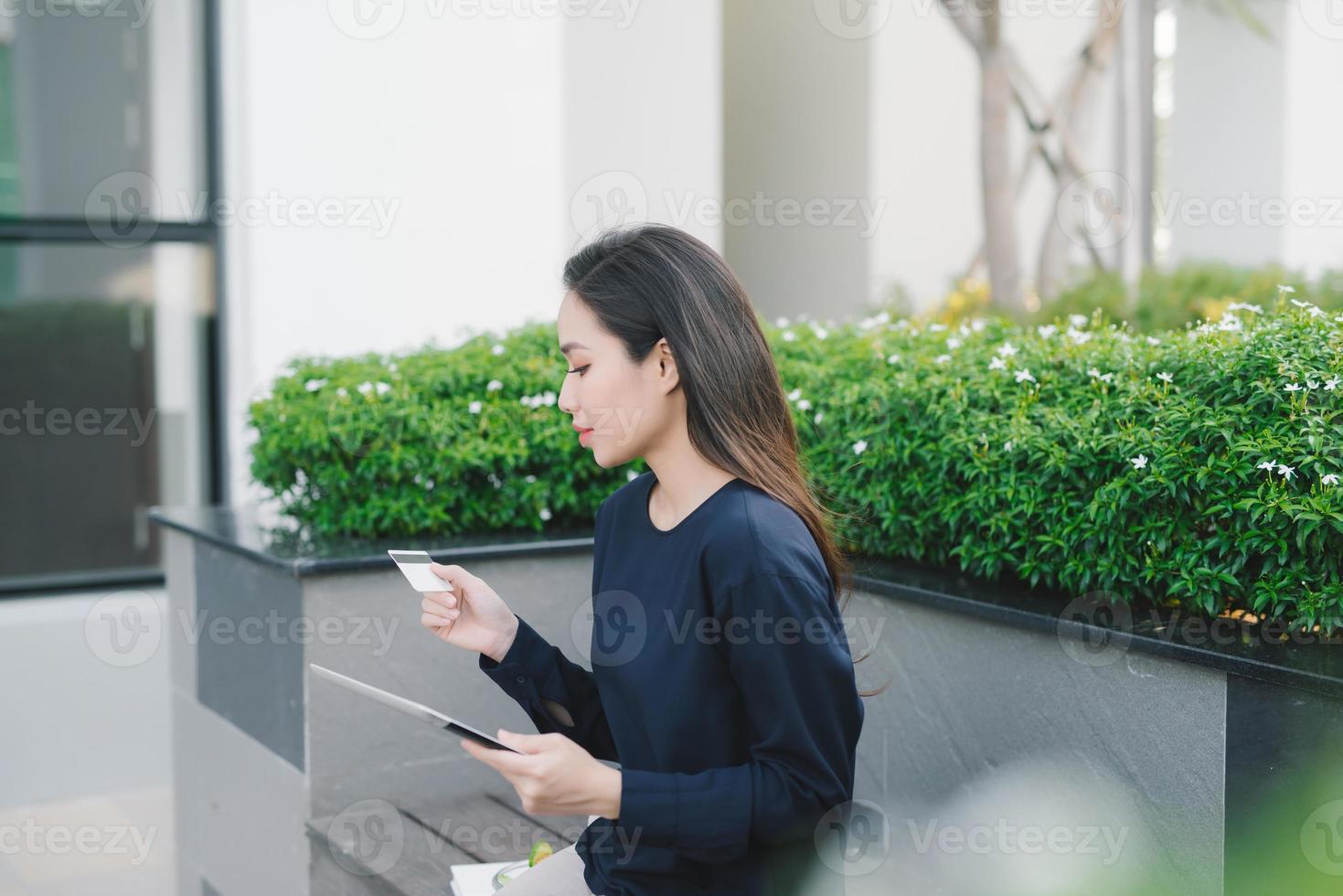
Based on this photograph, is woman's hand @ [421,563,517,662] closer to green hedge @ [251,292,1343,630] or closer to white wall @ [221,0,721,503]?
green hedge @ [251,292,1343,630]

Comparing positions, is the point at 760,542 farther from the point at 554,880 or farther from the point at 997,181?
the point at 997,181

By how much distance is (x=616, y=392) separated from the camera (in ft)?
6.39

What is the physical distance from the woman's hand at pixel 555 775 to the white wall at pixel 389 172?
342 centimetres

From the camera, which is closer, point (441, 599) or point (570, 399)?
point (570, 399)

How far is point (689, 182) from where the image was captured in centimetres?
646

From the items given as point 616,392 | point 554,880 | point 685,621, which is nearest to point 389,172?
point 616,392

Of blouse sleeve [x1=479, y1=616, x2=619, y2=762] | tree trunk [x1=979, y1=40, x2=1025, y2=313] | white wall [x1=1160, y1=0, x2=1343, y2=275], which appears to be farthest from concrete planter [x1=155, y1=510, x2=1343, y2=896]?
white wall [x1=1160, y1=0, x2=1343, y2=275]

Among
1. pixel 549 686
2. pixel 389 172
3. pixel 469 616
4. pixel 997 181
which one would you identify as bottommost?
pixel 549 686

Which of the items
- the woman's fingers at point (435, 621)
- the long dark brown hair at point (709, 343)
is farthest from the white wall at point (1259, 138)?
the woman's fingers at point (435, 621)

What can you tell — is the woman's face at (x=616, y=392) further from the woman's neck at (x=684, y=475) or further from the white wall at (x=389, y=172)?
the white wall at (x=389, y=172)

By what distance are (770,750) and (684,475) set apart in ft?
1.43

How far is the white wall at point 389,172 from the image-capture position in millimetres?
5145

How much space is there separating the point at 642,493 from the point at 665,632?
0.32 metres

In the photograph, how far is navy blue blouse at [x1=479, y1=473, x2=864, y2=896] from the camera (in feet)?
5.65
